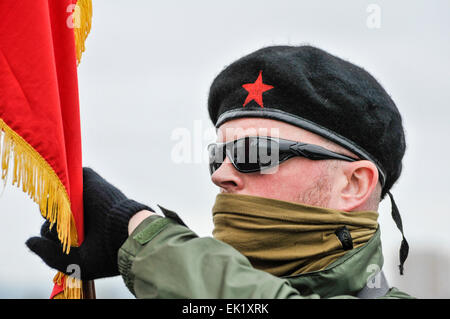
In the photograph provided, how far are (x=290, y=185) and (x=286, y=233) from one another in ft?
0.68

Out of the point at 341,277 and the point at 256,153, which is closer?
the point at 341,277

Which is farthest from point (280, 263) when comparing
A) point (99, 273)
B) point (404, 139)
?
point (404, 139)

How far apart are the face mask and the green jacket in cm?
8

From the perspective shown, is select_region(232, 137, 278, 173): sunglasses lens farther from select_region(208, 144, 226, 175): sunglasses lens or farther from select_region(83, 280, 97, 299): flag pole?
select_region(83, 280, 97, 299): flag pole

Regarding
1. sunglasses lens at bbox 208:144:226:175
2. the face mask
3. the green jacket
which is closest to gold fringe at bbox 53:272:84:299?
the green jacket

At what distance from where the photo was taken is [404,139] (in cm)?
240

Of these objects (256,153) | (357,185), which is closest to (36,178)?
(256,153)

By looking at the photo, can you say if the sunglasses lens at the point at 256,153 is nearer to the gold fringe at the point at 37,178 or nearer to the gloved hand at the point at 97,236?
the gloved hand at the point at 97,236

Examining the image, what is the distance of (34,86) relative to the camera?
202cm

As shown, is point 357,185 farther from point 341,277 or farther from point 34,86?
point 34,86

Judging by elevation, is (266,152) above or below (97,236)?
above

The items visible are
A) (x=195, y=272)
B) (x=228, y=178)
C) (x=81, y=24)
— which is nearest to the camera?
(x=195, y=272)

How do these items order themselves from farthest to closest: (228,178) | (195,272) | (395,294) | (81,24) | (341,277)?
(81,24), (228,178), (395,294), (341,277), (195,272)
